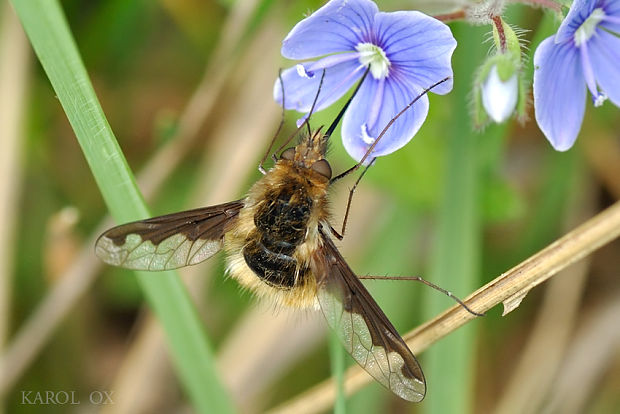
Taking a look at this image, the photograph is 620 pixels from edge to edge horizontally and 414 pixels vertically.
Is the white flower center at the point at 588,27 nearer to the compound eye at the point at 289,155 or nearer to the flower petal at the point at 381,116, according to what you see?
the flower petal at the point at 381,116

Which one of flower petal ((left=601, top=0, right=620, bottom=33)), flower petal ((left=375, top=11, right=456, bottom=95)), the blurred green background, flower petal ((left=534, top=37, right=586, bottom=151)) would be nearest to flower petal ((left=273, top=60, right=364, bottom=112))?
flower petal ((left=375, top=11, right=456, bottom=95))

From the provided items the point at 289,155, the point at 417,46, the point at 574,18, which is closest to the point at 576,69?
the point at 574,18

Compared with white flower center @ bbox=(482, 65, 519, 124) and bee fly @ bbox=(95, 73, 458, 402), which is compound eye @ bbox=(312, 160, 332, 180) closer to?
bee fly @ bbox=(95, 73, 458, 402)

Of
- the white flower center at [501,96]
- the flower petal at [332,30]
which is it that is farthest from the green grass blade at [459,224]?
the white flower center at [501,96]

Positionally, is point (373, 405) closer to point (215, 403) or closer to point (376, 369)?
point (215, 403)

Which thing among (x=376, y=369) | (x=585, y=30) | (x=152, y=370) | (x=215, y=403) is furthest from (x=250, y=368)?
(x=585, y=30)
